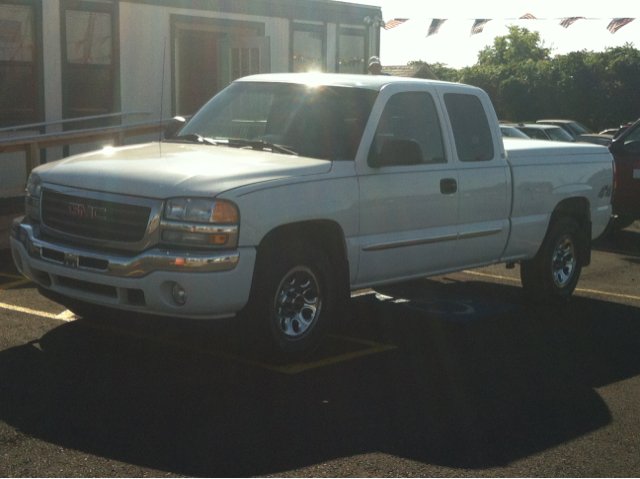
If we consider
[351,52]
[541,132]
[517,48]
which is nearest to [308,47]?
[351,52]

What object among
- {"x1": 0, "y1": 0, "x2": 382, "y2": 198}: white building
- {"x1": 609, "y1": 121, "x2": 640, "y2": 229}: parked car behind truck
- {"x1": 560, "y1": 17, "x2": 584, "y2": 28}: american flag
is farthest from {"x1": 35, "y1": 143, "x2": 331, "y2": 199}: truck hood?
{"x1": 560, "y1": 17, "x2": 584, "y2": 28}: american flag

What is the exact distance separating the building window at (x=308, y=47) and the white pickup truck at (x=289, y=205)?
11.2 metres

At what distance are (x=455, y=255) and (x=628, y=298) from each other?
2.75 meters

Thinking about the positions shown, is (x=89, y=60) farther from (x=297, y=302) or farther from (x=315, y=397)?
(x=315, y=397)

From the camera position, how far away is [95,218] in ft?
20.1

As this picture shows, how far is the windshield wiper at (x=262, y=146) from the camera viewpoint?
22.5 ft

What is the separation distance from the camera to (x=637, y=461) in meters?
4.89

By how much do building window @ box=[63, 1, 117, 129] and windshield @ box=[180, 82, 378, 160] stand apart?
887 cm

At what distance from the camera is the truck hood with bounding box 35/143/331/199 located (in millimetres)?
5906

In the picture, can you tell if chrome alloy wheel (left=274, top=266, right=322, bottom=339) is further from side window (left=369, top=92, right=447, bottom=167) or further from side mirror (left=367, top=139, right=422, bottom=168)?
side window (left=369, top=92, right=447, bottom=167)

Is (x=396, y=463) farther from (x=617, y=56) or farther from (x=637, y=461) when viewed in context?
(x=617, y=56)

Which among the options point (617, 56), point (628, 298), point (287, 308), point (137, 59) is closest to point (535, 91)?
point (617, 56)

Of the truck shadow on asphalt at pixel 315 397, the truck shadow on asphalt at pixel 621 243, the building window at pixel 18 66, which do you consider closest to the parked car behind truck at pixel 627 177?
the truck shadow on asphalt at pixel 621 243

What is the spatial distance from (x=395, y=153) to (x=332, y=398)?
1998 millimetres
